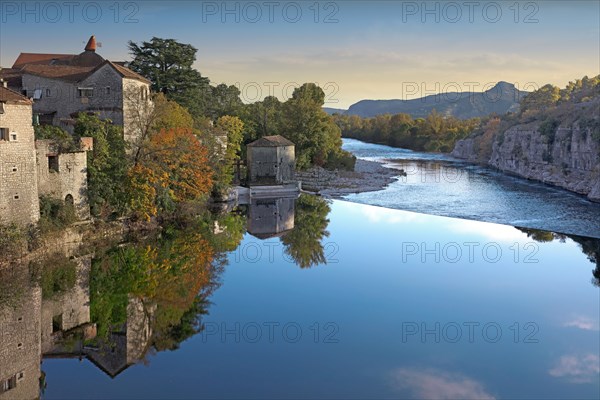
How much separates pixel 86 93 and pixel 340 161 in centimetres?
2364

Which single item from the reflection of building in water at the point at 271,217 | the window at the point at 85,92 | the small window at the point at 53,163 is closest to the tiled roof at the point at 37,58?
the window at the point at 85,92

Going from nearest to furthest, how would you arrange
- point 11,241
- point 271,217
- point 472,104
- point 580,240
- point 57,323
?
point 57,323
point 11,241
point 580,240
point 271,217
point 472,104

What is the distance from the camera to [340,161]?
43.3m

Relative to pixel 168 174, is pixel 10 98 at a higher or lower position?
higher

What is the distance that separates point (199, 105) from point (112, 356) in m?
23.6

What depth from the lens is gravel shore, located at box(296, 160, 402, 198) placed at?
34.6 m

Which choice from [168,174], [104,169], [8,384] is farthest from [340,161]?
[8,384]

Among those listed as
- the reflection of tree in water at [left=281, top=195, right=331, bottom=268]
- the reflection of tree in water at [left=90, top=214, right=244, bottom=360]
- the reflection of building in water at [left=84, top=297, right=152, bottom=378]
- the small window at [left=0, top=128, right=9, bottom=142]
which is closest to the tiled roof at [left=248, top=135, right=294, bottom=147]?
the reflection of tree in water at [left=281, top=195, right=331, bottom=268]

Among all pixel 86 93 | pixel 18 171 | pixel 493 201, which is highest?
pixel 86 93

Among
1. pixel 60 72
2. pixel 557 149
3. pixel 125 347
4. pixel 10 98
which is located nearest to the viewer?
pixel 125 347

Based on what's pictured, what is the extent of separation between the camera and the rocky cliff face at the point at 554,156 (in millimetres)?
35750

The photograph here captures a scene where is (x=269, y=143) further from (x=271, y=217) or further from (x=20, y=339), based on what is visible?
(x=20, y=339)

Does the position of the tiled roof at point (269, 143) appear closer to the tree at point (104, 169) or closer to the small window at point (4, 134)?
the tree at point (104, 169)

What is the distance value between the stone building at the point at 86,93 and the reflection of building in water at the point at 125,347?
34.8 ft
